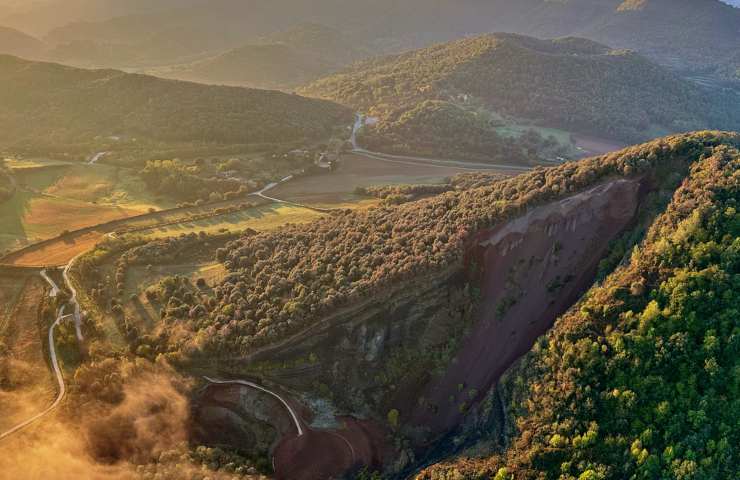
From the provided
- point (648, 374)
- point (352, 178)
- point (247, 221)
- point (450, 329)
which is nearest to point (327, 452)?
point (450, 329)

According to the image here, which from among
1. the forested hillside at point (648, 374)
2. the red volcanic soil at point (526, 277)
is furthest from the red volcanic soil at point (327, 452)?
the forested hillside at point (648, 374)

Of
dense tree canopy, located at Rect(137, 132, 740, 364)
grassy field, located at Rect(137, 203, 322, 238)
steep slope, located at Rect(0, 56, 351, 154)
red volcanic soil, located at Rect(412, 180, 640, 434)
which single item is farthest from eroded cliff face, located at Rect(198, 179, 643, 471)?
steep slope, located at Rect(0, 56, 351, 154)

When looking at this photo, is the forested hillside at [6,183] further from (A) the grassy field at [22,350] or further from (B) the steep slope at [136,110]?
(A) the grassy field at [22,350]

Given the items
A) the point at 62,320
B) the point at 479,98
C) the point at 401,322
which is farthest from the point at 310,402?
the point at 479,98

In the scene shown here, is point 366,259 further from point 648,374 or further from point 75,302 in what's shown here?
point 75,302

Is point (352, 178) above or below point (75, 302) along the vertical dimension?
above

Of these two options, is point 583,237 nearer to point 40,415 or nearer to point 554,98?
point 40,415
